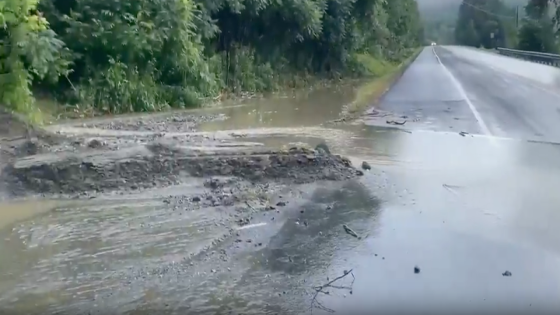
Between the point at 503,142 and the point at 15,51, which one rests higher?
the point at 15,51

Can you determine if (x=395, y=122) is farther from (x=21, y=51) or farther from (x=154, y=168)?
(x=154, y=168)

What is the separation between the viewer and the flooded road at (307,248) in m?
6.47

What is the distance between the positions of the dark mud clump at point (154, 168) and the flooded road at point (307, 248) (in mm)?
408

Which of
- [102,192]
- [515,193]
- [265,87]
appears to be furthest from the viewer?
[265,87]

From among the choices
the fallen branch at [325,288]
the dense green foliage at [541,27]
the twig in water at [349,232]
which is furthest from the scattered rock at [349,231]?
the dense green foliage at [541,27]

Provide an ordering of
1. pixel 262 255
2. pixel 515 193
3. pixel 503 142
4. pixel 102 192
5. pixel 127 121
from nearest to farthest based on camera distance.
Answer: pixel 262 255 → pixel 102 192 → pixel 515 193 → pixel 503 142 → pixel 127 121

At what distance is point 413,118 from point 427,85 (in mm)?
14070

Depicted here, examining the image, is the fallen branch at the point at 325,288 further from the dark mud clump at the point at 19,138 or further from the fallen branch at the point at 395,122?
the fallen branch at the point at 395,122

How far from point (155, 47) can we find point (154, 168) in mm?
11933

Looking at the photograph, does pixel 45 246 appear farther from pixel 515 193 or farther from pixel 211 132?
pixel 211 132

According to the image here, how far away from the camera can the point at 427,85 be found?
34.6 m

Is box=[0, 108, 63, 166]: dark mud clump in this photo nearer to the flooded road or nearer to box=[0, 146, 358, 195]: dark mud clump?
box=[0, 146, 358, 195]: dark mud clump

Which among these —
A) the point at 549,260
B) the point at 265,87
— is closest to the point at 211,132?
the point at 549,260

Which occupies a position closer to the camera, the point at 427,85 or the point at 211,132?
the point at 211,132
